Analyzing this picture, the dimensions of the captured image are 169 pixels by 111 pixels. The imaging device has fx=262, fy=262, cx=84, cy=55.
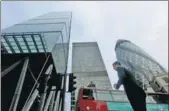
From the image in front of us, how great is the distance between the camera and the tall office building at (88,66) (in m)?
59.9

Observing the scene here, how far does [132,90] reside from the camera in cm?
489

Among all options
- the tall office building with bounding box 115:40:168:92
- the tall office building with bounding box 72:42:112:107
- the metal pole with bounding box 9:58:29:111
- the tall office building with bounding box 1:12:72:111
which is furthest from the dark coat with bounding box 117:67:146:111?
the tall office building with bounding box 115:40:168:92

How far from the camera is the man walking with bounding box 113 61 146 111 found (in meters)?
4.80

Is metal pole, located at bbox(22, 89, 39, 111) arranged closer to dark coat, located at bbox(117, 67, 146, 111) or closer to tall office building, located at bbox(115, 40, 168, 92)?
dark coat, located at bbox(117, 67, 146, 111)

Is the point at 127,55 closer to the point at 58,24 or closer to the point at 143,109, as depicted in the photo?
the point at 58,24

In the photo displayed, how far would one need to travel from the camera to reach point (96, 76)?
211 ft

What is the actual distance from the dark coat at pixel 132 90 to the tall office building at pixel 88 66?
164 ft

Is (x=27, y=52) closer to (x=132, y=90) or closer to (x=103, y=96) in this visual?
(x=103, y=96)

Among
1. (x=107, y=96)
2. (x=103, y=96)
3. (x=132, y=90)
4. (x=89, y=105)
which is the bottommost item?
(x=107, y=96)

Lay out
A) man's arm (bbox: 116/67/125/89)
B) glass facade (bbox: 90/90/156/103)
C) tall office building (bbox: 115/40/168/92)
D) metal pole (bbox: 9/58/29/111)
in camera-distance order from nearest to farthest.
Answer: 1. man's arm (bbox: 116/67/125/89)
2. metal pole (bbox: 9/58/29/111)
3. glass facade (bbox: 90/90/156/103)
4. tall office building (bbox: 115/40/168/92)

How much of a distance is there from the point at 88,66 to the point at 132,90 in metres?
65.8

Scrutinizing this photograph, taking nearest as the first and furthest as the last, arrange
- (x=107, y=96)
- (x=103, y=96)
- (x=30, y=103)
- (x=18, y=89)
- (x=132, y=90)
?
(x=132, y=90) < (x=18, y=89) < (x=30, y=103) < (x=103, y=96) < (x=107, y=96)

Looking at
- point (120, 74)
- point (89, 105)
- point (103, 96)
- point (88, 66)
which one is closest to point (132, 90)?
point (120, 74)

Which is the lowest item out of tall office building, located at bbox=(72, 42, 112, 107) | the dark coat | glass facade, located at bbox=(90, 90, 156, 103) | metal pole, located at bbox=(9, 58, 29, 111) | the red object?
tall office building, located at bbox=(72, 42, 112, 107)
